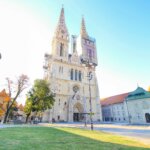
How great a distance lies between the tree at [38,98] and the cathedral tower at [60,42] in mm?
19346

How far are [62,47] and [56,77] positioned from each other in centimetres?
1404

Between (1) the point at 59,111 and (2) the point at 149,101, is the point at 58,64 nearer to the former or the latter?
(1) the point at 59,111

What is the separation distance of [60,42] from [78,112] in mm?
27472

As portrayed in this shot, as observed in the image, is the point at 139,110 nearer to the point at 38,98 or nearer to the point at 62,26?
the point at 38,98

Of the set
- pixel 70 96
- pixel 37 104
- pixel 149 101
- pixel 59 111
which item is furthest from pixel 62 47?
pixel 149 101

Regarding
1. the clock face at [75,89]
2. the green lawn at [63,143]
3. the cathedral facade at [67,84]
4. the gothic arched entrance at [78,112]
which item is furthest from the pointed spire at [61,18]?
the green lawn at [63,143]

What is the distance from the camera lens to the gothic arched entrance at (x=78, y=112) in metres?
48.7

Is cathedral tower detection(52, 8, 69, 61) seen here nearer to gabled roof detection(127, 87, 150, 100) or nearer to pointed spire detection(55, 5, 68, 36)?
pointed spire detection(55, 5, 68, 36)

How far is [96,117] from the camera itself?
50.8 meters

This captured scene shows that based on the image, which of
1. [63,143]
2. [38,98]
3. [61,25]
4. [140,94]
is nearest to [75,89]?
[38,98]

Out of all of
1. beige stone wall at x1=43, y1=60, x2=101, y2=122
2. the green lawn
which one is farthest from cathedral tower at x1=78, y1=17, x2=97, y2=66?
the green lawn

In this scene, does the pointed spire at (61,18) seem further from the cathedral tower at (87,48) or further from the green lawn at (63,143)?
the green lawn at (63,143)

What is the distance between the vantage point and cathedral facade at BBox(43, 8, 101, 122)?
4597 centimetres

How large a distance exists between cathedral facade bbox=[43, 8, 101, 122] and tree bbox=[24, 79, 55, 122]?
936 centimetres
